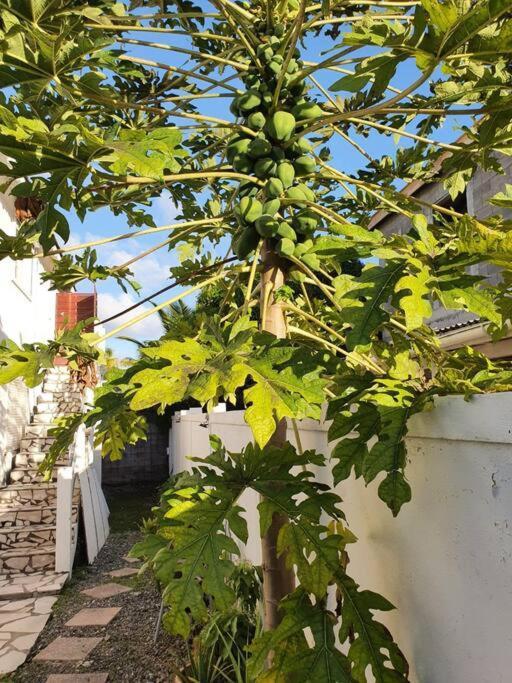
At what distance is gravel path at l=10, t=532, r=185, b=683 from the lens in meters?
3.99

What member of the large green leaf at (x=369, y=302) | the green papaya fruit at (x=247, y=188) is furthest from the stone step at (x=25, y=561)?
the large green leaf at (x=369, y=302)

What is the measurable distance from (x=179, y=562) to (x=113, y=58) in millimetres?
1512

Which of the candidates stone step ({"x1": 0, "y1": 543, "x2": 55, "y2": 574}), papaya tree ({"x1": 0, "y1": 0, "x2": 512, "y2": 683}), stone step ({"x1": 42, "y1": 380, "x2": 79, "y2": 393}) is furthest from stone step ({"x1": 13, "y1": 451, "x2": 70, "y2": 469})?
papaya tree ({"x1": 0, "y1": 0, "x2": 512, "y2": 683})

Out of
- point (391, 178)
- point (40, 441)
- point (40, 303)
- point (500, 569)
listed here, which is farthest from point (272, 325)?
point (40, 303)

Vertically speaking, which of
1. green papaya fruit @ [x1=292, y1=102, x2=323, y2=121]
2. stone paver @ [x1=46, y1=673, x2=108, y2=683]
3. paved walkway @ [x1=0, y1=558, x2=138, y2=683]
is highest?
green papaya fruit @ [x1=292, y1=102, x2=323, y2=121]

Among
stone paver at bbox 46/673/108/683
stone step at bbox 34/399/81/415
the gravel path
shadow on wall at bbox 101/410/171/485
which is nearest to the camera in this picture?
stone paver at bbox 46/673/108/683

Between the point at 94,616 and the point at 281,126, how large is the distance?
16.2 feet

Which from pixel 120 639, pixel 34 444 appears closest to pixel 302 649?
pixel 120 639

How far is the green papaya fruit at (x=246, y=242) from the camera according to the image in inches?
69.4

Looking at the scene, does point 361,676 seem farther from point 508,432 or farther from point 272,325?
point 272,325

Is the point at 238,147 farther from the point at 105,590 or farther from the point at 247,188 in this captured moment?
the point at 105,590

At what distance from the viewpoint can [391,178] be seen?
2.69 metres

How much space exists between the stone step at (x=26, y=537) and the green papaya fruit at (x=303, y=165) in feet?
21.0

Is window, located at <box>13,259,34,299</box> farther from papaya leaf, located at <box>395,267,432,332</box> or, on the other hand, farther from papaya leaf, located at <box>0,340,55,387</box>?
papaya leaf, located at <box>395,267,432,332</box>
